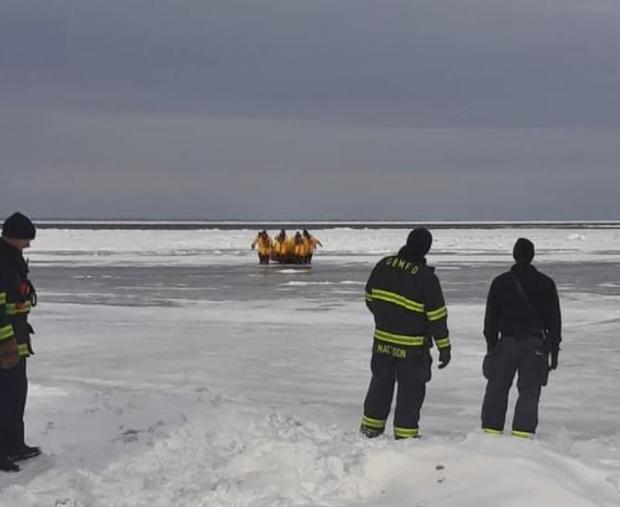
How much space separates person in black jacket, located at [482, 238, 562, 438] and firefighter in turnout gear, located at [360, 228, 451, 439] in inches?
26.6

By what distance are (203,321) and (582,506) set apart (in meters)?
11.7

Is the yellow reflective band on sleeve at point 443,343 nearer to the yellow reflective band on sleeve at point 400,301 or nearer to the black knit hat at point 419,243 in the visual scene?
the yellow reflective band on sleeve at point 400,301

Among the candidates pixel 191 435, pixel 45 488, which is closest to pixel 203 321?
pixel 191 435

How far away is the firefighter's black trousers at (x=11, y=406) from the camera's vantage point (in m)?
6.51

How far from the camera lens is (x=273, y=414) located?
24.9 ft

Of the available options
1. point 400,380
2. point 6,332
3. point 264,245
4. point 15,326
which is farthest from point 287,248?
point 6,332

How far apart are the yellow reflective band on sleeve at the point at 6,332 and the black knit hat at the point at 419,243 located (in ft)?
9.36

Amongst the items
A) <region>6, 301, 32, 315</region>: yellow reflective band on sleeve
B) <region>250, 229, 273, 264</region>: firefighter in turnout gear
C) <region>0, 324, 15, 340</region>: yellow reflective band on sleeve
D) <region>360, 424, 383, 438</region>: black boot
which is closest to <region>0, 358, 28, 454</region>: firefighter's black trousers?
<region>6, 301, 32, 315</region>: yellow reflective band on sleeve

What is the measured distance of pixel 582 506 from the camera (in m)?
5.22

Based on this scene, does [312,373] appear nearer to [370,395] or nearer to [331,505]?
[370,395]

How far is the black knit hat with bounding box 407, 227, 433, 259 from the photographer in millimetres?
6906

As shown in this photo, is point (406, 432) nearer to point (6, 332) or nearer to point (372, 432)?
point (372, 432)

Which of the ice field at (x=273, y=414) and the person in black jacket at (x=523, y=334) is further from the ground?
the person in black jacket at (x=523, y=334)

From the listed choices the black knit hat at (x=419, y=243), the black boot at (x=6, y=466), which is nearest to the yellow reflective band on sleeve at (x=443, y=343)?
the black knit hat at (x=419, y=243)
